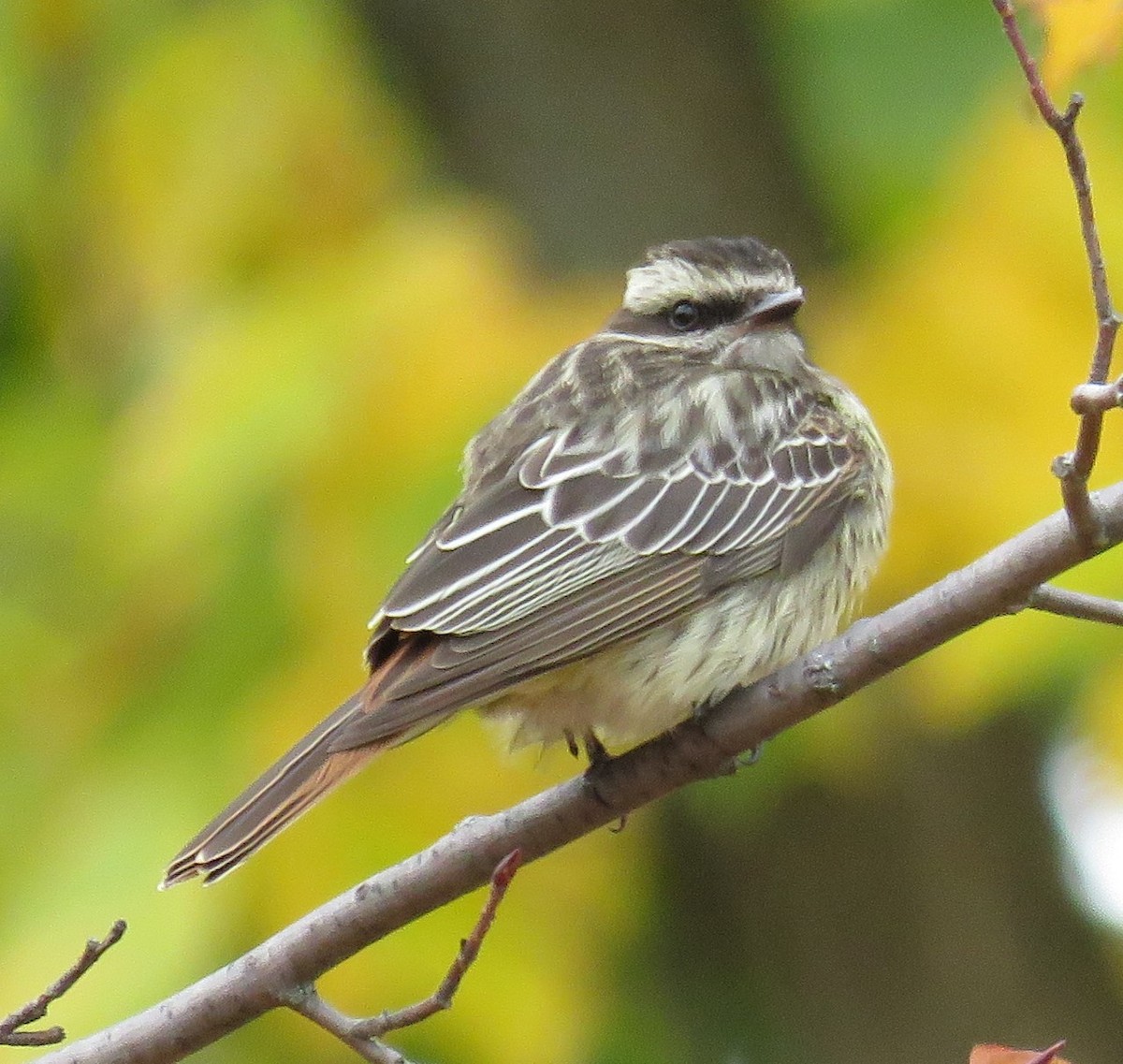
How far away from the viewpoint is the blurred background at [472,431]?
5.95 m

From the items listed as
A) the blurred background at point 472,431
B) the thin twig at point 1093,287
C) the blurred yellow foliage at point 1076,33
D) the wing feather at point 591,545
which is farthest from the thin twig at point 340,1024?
the blurred yellow foliage at point 1076,33

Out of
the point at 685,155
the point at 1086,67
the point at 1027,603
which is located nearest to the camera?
the point at 1027,603

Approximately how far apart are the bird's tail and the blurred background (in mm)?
1175

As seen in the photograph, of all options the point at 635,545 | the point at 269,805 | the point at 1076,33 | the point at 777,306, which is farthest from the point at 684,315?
the point at 269,805

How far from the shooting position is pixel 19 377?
7.80 metres

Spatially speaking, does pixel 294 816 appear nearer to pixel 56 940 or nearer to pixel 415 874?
pixel 415 874

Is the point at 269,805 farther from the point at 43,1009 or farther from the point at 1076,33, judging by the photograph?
the point at 1076,33

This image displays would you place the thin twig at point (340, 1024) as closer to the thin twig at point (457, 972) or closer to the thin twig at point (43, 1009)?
the thin twig at point (457, 972)

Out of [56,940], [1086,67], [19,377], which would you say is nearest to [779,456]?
[1086,67]

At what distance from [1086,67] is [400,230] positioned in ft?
10.9

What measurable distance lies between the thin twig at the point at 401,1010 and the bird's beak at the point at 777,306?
7.53ft

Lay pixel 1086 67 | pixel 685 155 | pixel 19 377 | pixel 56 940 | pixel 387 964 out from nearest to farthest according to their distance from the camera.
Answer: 1. pixel 1086 67
2. pixel 56 940
3. pixel 387 964
4. pixel 19 377
5. pixel 685 155

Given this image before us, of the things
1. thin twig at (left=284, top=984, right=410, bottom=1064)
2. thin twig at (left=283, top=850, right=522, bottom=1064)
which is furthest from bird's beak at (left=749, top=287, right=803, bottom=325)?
thin twig at (left=284, top=984, right=410, bottom=1064)

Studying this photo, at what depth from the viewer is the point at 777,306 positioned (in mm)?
5711
